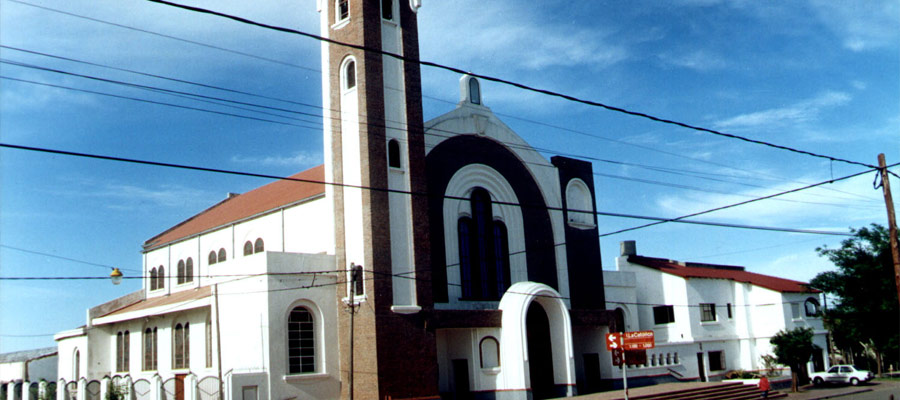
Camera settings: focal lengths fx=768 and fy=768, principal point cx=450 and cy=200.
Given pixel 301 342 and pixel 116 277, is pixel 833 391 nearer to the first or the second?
pixel 301 342

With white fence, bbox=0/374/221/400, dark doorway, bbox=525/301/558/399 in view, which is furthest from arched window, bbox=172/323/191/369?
dark doorway, bbox=525/301/558/399

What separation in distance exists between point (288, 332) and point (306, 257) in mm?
2789

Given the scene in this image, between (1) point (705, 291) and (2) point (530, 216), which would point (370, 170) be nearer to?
(2) point (530, 216)

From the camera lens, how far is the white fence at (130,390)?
2600 centimetres

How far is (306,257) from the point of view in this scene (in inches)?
1115

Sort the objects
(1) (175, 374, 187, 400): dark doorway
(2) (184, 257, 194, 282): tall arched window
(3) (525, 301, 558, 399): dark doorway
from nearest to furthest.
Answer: (1) (175, 374, 187, 400): dark doorway → (3) (525, 301, 558, 399): dark doorway → (2) (184, 257, 194, 282): tall arched window

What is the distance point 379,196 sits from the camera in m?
28.2

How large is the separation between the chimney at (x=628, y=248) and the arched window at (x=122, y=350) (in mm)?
27782

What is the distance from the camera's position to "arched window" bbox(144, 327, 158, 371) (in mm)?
35875

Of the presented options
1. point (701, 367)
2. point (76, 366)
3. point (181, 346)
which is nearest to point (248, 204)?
point (181, 346)

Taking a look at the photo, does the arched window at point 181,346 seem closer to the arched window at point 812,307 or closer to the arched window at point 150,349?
the arched window at point 150,349

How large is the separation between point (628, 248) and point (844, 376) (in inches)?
536

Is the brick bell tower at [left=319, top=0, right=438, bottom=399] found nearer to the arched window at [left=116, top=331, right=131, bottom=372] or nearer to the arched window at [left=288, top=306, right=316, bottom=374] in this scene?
the arched window at [left=288, top=306, right=316, bottom=374]

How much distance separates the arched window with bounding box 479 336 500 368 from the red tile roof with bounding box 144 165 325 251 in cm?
905
